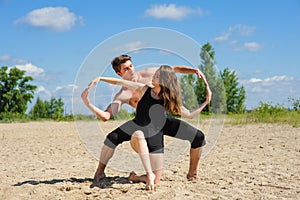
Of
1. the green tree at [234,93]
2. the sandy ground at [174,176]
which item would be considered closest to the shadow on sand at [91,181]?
the sandy ground at [174,176]

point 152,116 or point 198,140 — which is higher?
point 152,116

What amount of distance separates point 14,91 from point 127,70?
3610 centimetres

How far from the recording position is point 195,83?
6.70 meters

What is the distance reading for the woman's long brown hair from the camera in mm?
5219

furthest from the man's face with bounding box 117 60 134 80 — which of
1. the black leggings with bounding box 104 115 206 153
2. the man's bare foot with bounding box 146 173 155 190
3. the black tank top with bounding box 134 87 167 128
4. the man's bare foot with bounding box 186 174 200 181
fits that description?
the man's bare foot with bounding box 186 174 200 181

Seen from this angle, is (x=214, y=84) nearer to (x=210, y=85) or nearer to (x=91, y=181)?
(x=210, y=85)

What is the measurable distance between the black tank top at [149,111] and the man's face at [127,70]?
0.28 m

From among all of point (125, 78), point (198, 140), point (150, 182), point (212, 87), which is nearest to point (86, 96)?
point (125, 78)

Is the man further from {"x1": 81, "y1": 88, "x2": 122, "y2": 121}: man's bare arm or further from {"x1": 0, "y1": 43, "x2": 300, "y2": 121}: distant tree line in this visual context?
{"x1": 0, "y1": 43, "x2": 300, "y2": 121}: distant tree line

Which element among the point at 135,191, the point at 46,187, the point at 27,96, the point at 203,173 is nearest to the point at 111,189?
the point at 135,191

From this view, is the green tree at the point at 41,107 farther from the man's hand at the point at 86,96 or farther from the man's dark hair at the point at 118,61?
the man's hand at the point at 86,96

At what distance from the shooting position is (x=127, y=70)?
5383 millimetres

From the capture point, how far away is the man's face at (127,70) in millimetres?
5350

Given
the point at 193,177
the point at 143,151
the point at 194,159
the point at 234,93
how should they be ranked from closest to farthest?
the point at 143,151 < the point at 194,159 < the point at 193,177 < the point at 234,93
